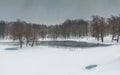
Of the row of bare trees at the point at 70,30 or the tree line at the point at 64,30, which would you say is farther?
the row of bare trees at the point at 70,30

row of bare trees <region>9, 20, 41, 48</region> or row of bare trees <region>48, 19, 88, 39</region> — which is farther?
row of bare trees <region>48, 19, 88, 39</region>

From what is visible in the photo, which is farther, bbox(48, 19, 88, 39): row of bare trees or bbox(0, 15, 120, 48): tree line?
bbox(48, 19, 88, 39): row of bare trees

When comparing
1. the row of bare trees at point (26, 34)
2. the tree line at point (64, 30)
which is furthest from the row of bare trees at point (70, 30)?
the row of bare trees at point (26, 34)

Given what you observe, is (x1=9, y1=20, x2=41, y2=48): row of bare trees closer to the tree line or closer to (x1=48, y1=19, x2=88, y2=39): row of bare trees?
the tree line

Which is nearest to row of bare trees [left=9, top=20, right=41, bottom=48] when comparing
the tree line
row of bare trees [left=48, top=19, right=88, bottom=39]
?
the tree line

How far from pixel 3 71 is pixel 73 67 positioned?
9.65 meters

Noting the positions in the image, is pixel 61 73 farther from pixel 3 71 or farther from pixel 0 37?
pixel 0 37

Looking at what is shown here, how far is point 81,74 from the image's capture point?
2420 cm

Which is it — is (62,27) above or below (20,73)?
above

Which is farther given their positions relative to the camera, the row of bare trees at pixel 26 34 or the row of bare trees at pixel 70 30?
the row of bare trees at pixel 70 30

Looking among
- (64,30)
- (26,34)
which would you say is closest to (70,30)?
(64,30)

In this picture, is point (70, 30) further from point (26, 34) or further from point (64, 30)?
point (26, 34)

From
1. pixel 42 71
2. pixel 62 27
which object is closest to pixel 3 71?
pixel 42 71

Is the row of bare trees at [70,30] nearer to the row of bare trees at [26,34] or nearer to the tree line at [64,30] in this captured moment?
the tree line at [64,30]
